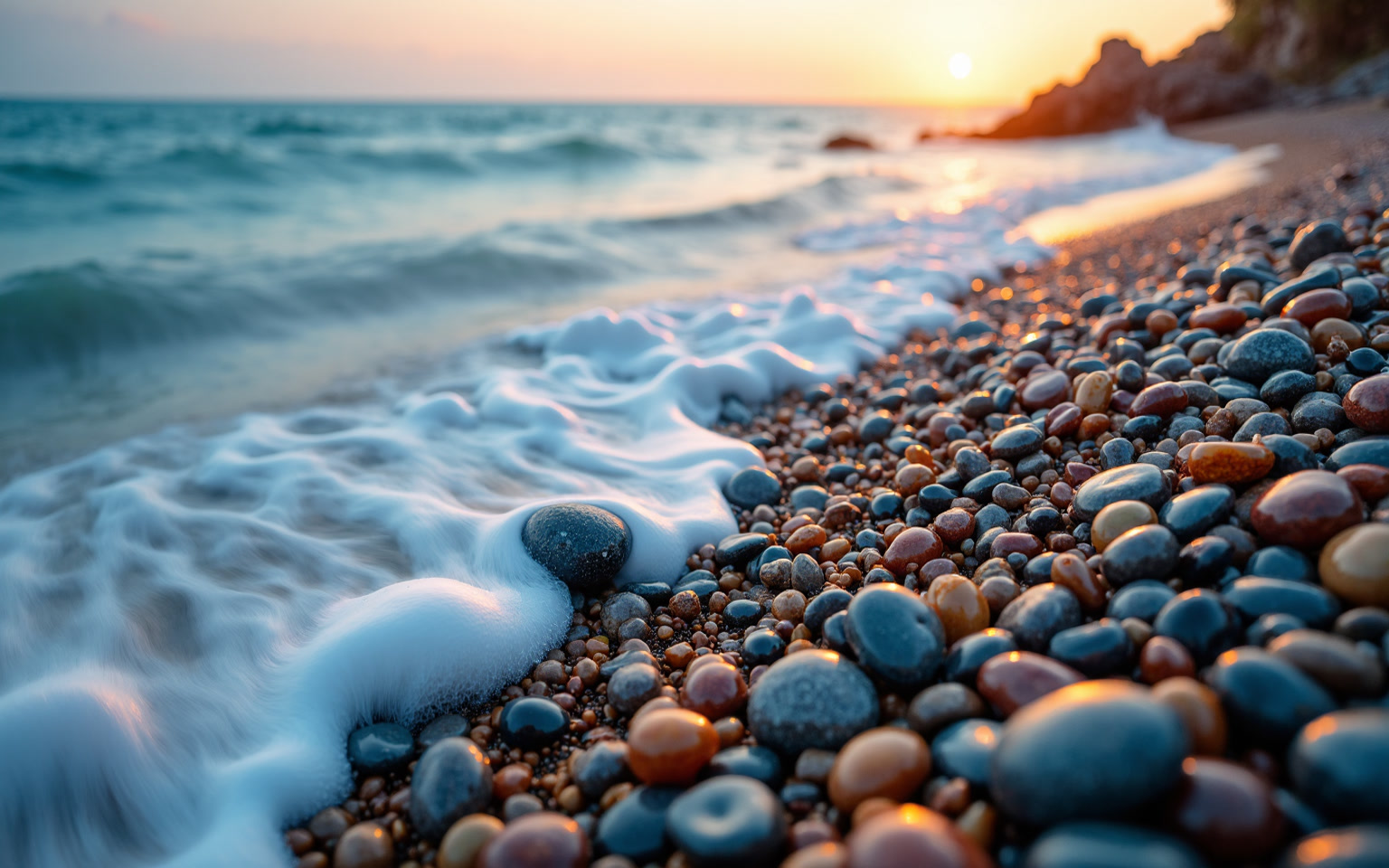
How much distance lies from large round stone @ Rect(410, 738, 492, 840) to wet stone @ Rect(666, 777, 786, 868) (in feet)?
1.43

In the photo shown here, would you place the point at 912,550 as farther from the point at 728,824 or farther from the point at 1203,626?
the point at 728,824

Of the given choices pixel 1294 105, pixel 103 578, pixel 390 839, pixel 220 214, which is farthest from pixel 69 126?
pixel 1294 105

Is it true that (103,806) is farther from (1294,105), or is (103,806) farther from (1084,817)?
(1294,105)

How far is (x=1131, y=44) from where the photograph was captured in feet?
91.2

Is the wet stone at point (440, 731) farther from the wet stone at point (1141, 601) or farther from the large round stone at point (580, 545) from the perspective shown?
the wet stone at point (1141, 601)

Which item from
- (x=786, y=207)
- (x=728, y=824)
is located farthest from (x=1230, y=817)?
(x=786, y=207)

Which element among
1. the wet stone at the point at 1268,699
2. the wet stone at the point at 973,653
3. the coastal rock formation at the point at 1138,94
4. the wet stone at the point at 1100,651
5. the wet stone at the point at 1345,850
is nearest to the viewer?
the wet stone at the point at 1345,850

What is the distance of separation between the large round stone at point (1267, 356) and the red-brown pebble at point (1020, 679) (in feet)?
4.66

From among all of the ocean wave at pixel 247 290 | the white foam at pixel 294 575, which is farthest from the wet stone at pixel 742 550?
the ocean wave at pixel 247 290

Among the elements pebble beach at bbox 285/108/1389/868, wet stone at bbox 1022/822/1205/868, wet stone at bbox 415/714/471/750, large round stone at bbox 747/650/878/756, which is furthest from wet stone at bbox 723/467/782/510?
wet stone at bbox 1022/822/1205/868

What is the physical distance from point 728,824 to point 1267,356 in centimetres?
212

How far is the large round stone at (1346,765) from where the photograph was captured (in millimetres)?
960

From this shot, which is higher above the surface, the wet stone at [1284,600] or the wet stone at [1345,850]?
the wet stone at [1284,600]

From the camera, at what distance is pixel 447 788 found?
4.83 feet
